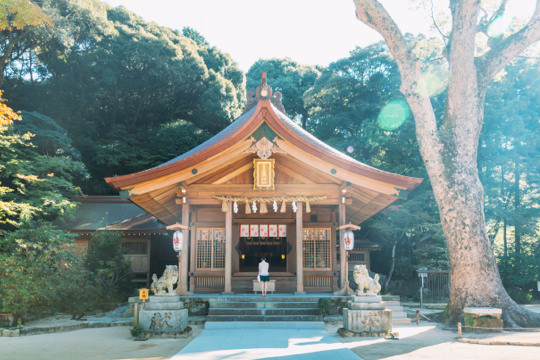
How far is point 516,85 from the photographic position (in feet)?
72.2

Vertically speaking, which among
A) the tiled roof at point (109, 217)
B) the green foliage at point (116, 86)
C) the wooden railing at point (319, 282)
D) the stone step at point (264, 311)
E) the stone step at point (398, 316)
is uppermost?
the green foliage at point (116, 86)

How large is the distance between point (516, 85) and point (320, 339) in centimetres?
1939

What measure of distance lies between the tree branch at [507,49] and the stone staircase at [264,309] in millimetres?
8174

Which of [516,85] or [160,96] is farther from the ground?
[160,96]

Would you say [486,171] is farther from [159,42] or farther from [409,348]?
[159,42]

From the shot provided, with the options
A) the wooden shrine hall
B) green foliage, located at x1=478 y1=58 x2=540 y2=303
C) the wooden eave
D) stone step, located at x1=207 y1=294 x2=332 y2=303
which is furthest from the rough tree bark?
green foliage, located at x1=478 y1=58 x2=540 y2=303

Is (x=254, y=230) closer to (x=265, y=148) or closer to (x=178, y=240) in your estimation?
(x=178, y=240)

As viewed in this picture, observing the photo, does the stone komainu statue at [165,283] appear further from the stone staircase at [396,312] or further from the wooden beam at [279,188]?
the stone staircase at [396,312]

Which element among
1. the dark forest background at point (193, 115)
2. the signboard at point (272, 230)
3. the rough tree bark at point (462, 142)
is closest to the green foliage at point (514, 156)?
the dark forest background at point (193, 115)

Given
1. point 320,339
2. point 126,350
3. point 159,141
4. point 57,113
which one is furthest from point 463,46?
point 57,113

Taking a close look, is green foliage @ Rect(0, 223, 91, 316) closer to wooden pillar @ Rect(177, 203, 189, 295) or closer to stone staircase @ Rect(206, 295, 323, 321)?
wooden pillar @ Rect(177, 203, 189, 295)

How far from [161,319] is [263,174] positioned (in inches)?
204

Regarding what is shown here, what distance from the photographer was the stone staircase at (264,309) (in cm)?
1101

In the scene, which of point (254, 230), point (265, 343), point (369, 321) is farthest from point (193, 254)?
point (369, 321)
